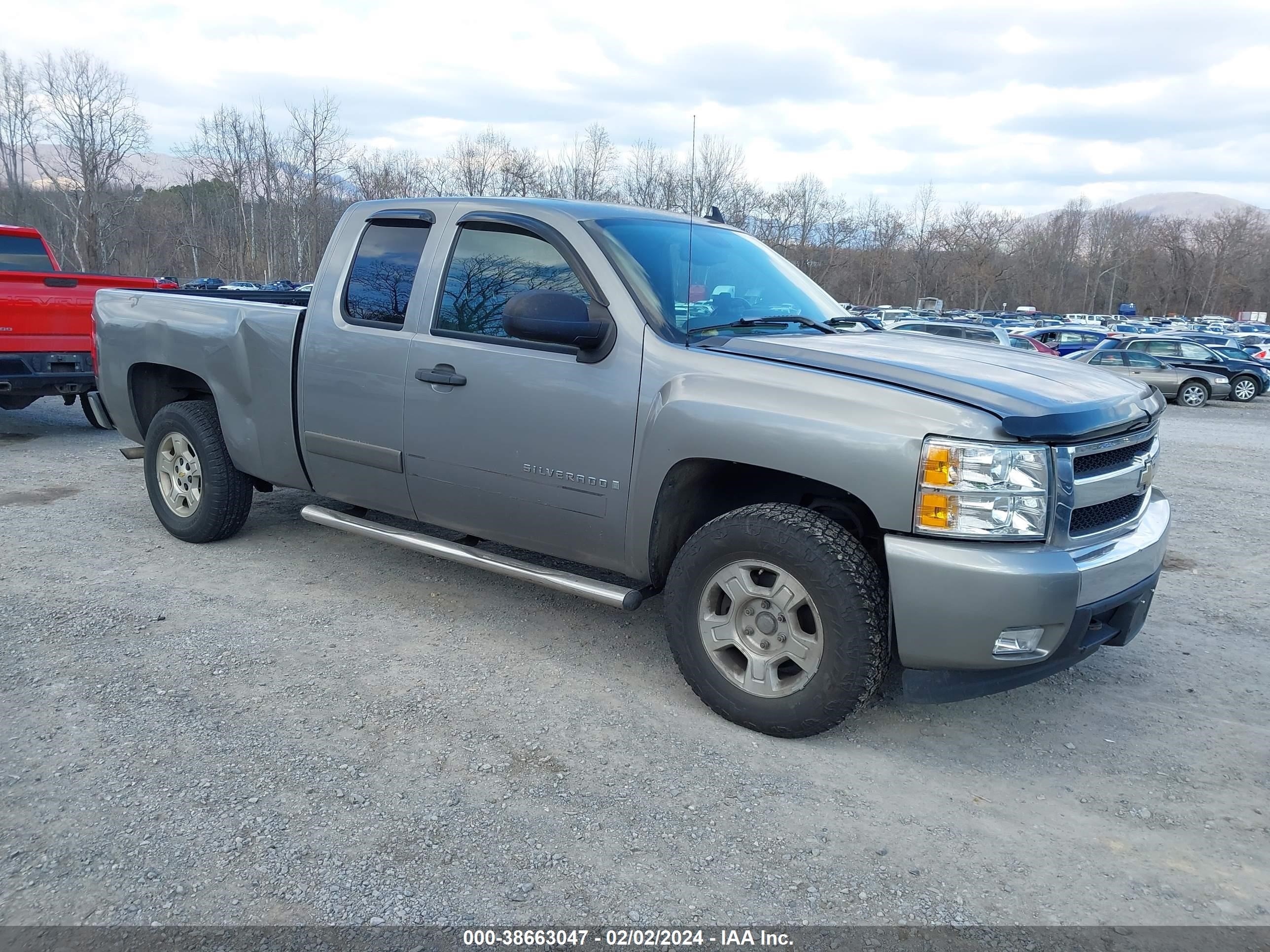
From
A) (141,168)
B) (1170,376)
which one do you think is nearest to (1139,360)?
(1170,376)

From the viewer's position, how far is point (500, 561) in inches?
166

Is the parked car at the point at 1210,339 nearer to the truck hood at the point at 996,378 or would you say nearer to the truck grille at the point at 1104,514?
the truck hood at the point at 996,378

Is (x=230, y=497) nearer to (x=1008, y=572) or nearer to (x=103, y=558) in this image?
(x=103, y=558)

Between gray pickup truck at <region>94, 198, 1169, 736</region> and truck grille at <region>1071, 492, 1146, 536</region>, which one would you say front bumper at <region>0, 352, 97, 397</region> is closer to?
gray pickup truck at <region>94, 198, 1169, 736</region>

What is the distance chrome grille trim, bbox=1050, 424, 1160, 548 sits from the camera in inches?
121

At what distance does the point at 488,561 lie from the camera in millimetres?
4207

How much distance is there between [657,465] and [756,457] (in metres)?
0.43

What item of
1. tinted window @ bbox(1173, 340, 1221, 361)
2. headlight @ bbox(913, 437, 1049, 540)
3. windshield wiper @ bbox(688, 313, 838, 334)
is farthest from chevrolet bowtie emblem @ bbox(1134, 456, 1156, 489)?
tinted window @ bbox(1173, 340, 1221, 361)

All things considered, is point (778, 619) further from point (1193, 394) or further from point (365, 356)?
A: point (1193, 394)

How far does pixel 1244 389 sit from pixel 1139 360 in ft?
9.92

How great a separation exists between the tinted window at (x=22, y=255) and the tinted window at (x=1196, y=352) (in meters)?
23.1

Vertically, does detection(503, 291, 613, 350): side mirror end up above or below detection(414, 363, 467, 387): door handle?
above

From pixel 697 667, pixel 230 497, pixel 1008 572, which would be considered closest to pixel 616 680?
pixel 697 667

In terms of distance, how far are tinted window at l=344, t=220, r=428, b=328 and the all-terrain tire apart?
1.41 metres
